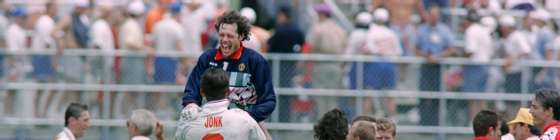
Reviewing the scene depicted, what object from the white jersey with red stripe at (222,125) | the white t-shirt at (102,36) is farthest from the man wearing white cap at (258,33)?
the white jersey with red stripe at (222,125)

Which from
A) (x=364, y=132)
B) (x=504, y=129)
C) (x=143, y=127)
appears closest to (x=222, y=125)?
(x=364, y=132)

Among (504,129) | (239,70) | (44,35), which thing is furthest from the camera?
(44,35)

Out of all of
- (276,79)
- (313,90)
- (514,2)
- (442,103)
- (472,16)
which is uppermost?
(514,2)

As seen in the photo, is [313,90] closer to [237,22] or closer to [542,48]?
[542,48]

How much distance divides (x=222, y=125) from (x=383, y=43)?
10.2 meters

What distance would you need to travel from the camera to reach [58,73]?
24203 millimetres

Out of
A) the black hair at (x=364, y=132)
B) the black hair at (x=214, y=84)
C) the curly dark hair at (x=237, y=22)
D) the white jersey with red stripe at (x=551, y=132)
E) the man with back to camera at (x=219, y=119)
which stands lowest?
the white jersey with red stripe at (x=551, y=132)

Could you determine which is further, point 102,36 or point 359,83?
point 102,36

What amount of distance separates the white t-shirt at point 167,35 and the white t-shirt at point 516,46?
169 inches

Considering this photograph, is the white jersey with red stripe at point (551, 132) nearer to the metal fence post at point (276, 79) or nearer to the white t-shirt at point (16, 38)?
the metal fence post at point (276, 79)

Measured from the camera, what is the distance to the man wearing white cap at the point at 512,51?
24141mm

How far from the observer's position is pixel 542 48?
24.7 metres

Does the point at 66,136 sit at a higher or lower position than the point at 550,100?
lower

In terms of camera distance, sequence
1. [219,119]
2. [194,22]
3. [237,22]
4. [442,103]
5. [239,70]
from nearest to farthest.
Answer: [219,119], [237,22], [239,70], [442,103], [194,22]
